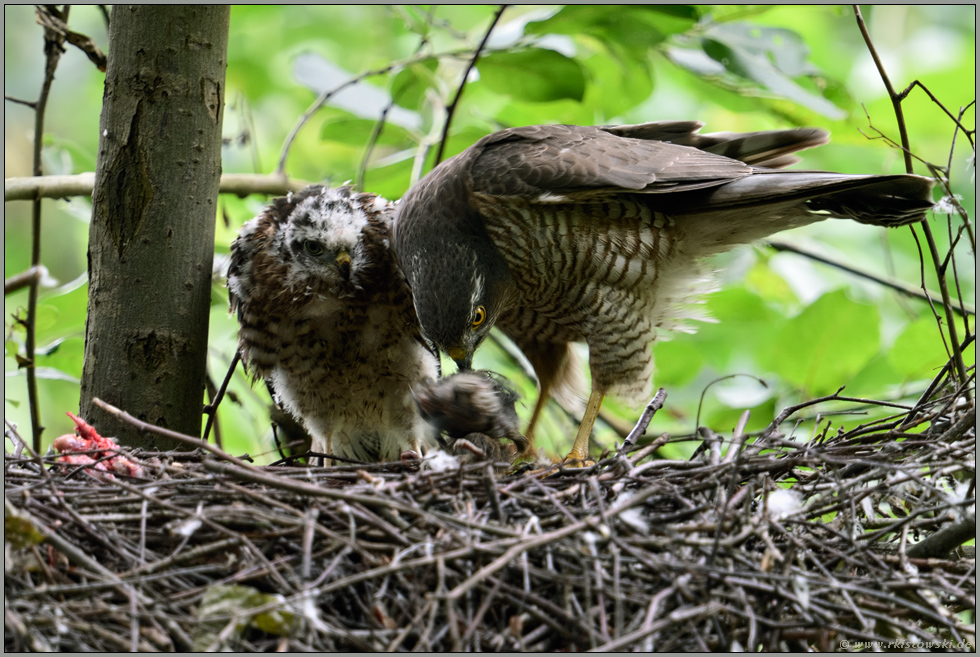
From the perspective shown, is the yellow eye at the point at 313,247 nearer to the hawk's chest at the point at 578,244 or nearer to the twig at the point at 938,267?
the hawk's chest at the point at 578,244

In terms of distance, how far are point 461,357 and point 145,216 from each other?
1329 millimetres

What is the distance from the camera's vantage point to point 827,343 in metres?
3.92

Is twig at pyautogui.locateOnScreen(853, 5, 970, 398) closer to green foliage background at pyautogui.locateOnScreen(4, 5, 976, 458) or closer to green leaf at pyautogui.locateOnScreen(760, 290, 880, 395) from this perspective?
green foliage background at pyautogui.locateOnScreen(4, 5, 976, 458)

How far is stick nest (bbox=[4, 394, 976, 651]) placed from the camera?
6.07 ft

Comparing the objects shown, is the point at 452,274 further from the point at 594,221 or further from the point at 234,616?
the point at 234,616

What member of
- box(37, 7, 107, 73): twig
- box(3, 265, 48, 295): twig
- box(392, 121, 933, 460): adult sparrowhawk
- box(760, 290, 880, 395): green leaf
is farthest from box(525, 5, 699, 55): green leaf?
box(3, 265, 48, 295): twig

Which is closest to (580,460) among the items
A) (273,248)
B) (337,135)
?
(273,248)

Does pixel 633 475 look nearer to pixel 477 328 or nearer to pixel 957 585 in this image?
pixel 957 585

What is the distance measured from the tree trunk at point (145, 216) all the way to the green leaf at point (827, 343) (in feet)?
8.98

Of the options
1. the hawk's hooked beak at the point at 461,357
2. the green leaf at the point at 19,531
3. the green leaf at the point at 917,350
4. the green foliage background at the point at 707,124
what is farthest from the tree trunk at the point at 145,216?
the green leaf at the point at 917,350

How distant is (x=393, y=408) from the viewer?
12.5ft

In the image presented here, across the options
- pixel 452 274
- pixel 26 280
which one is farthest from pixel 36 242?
pixel 452 274

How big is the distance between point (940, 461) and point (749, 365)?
2.95 meters

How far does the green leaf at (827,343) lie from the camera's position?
3881 mm
